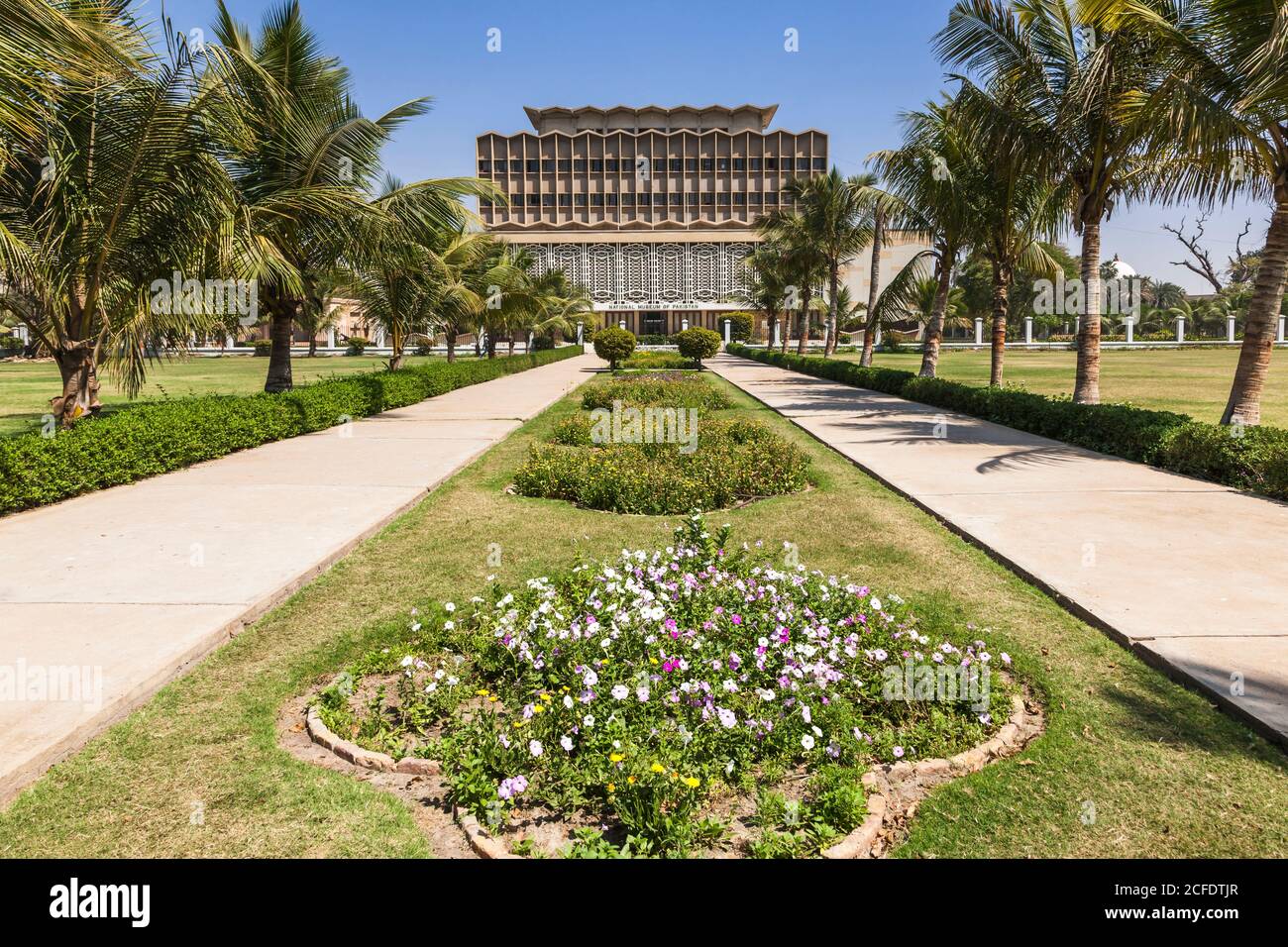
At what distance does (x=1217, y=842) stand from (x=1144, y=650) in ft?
5.48

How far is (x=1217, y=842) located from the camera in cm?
259

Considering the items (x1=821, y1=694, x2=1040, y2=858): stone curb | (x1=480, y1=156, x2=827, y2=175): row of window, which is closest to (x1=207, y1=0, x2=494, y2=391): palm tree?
(x1=821, y1=694, x2=1040, y2=858): stone curb

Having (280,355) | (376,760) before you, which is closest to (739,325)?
(280,355)

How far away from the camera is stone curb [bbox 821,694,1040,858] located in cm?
264

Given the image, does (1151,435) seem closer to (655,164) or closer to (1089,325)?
(1089,325)

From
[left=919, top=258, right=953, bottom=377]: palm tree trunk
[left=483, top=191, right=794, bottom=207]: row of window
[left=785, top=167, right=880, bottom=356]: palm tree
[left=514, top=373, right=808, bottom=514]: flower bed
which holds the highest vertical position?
[left=483, top=191, right=794, bottom=207]: row of window

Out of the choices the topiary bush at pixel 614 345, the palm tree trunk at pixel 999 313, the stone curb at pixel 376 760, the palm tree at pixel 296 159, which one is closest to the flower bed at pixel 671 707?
the stone curb at pixel 376 760

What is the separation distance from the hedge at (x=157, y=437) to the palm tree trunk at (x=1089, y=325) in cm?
1264

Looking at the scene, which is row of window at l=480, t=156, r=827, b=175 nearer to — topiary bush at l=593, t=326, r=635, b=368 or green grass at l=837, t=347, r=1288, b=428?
green grass at l=837, t=347, r=1288, b=428

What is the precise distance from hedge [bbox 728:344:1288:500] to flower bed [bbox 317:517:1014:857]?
Result: 224 inches

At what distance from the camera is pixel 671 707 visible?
3.47 meters

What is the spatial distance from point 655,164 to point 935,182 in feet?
260

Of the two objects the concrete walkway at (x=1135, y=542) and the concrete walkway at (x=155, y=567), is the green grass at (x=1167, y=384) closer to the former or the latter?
the concrete walkway at (x=1135, y=542)
